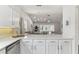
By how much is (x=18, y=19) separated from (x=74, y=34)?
3.38 ft

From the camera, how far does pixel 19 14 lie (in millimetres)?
1636

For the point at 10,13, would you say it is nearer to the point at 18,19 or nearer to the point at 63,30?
the point at 18,19

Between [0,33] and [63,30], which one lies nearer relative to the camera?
[0,33]

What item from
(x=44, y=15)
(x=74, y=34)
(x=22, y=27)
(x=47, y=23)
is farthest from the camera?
(x=74, y=34)

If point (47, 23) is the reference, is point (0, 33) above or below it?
below

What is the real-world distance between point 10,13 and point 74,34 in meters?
1.15
